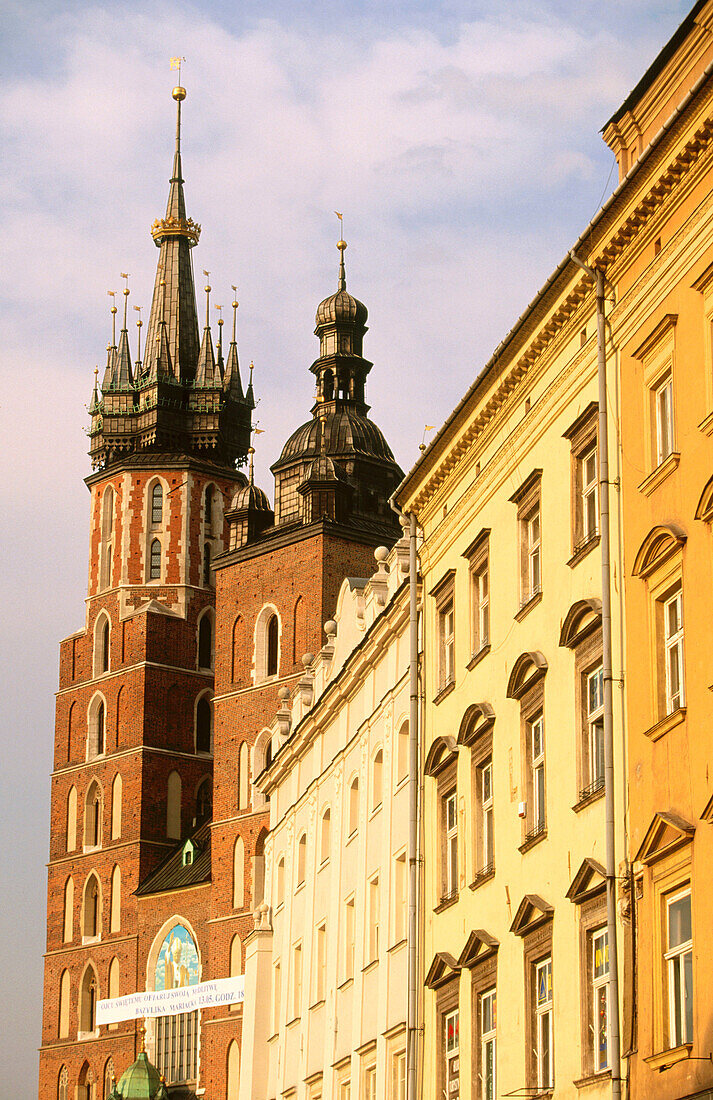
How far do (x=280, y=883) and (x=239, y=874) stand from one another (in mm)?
26803

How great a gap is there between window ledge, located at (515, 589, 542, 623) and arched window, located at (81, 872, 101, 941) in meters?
56.6

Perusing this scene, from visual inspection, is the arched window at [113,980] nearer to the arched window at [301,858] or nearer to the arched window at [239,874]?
the arched window at [239,874]

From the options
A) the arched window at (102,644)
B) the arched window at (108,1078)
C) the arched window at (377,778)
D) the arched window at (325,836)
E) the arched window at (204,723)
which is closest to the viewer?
the arched window at (377,778)

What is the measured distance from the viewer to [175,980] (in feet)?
242

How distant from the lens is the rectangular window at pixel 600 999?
20.9 metres

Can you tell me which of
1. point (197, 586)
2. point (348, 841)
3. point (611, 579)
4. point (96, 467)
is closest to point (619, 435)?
point (611, 579)

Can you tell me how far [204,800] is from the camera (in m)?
80.1

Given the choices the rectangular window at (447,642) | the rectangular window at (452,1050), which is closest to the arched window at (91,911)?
the rectangular window at (447,642)

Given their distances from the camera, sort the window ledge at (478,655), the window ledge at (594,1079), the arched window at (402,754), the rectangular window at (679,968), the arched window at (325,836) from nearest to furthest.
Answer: the rectangular window at (679,968) → the window ledge at (594,1079) → the window ledge at (478,655) → the arched window at (402,754) → the arched window at (325,836)

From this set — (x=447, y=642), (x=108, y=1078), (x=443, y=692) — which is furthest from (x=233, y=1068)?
(x=443, y=692)

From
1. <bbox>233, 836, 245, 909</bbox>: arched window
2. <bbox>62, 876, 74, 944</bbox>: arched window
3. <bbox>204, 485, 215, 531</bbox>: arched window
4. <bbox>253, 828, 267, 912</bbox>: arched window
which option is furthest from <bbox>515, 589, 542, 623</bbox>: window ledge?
<bbox>204, 485, 215, 531</bbox>: arched window

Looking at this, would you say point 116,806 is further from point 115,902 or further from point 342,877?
point 342,877

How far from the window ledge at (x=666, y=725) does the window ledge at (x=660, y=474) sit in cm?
249

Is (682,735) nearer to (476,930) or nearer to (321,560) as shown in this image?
(476,930)
